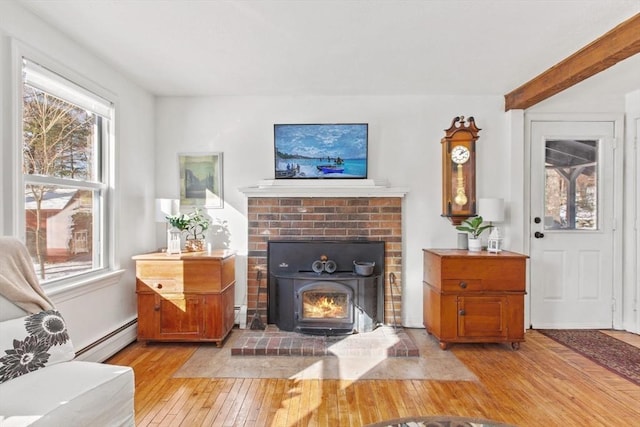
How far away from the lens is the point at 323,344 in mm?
2947

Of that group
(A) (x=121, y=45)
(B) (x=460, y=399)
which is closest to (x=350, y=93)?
(A) (x=121, y=45)

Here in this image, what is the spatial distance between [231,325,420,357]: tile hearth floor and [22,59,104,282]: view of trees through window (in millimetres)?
1424

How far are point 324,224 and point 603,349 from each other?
8.72ft

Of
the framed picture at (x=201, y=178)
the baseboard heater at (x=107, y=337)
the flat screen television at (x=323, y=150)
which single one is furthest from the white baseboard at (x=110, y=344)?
the flat screen television at (x=323, y=150)

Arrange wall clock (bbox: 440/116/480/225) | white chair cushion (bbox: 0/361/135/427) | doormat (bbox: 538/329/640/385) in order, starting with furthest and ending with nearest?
1. wall clock (bbox: 440/116/480/225)
2. doormat (bbox: 538/329/640/385)
3. white chair cushion (bbox: 0/361/135/427)

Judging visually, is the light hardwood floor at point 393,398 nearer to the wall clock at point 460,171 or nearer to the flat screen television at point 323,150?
the wall clock at point 460,171

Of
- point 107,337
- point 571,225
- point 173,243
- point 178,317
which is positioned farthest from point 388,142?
point 107,337

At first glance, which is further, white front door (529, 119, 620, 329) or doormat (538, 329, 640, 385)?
white front door (529, 119, 620, 329)

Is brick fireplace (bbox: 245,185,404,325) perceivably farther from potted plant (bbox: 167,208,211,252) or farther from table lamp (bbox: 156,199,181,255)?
table lamp (bbox: 156,199,181,255)

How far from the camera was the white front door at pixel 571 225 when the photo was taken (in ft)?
11.5

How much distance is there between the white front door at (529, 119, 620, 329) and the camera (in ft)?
11.5

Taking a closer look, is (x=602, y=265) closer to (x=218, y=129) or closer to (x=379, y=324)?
(x=379, y=324)

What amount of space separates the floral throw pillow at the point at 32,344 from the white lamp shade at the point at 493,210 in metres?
3.22

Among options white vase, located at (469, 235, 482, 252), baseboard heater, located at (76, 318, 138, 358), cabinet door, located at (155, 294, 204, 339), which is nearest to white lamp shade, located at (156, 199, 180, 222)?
cabinet door, located at (155, 294, 204, 339)
